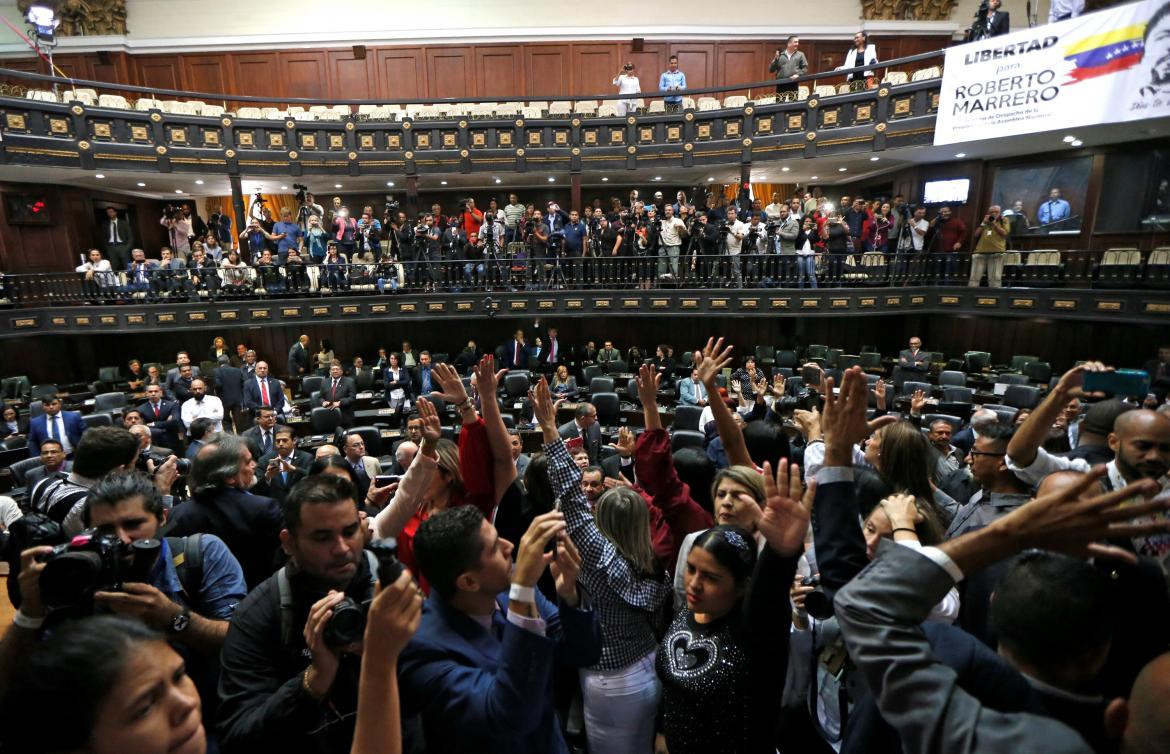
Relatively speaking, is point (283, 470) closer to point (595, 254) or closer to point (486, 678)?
point (486, 678)

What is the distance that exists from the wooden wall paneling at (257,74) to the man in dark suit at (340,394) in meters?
12.6

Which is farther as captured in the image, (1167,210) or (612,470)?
(1167,210)

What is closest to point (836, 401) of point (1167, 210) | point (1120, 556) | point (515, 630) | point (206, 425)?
point (1120, 556)

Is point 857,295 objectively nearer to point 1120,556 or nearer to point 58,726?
point 1120,556

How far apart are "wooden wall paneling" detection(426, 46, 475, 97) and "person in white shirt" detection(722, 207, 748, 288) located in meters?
9.73

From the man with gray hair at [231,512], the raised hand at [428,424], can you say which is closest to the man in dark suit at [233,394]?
the man with gray hair at [231,512]

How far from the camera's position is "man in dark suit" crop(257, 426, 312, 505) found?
13.1 feet

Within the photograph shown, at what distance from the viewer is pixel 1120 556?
1.13 metres

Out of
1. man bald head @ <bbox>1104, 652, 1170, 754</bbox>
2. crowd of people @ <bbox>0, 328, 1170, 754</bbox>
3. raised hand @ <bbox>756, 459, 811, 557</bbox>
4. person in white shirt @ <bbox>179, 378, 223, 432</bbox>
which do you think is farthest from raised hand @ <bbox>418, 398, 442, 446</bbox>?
person in white shirt @ <bbox>179, 378, 223, 432</bbox>

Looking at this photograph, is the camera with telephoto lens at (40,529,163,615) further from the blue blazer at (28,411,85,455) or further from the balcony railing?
the balcony railing

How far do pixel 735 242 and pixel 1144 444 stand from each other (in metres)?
9.63

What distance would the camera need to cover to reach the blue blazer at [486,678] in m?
1.23

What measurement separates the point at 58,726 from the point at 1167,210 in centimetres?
1538

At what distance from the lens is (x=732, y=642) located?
5.32ft
